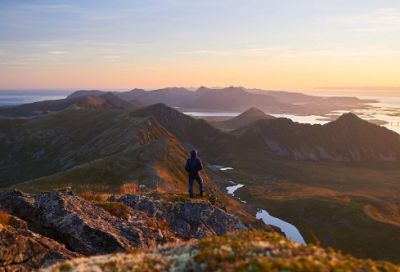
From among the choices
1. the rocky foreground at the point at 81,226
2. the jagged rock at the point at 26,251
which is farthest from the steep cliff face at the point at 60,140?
the jagged rock at the point at 26,251

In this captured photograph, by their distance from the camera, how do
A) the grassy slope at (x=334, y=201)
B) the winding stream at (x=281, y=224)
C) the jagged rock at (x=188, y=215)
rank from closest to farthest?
the jagged rock at (x=188, y=215)
the grassy slope at (x=334, y=201)
the winding stream at (x=281, y=224)

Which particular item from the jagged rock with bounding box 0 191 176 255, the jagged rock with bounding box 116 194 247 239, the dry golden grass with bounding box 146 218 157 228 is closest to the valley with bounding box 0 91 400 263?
the jagged rock with bounding box 116 194 247 239

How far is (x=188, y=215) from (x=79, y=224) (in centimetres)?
715

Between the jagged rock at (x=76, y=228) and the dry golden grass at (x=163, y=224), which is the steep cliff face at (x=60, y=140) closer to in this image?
the jagged rock at (x=76, y=228)

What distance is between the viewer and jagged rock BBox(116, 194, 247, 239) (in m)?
15.8

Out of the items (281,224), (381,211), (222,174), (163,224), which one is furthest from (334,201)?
(163,224)

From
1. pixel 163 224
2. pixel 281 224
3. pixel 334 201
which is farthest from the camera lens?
pixel 334 201

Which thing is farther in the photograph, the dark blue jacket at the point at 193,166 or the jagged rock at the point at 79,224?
the dark blue jacket at the point at 193,166

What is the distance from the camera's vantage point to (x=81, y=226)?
11.3m

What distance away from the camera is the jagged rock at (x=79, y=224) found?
1109 cm

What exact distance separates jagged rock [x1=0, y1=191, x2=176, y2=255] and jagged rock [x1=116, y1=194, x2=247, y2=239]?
1.94 m

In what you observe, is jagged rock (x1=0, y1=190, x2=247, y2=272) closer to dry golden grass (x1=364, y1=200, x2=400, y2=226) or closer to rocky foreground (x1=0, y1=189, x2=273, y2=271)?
rocky foreground (x1=0, y1=189, x2=273, y2=271)

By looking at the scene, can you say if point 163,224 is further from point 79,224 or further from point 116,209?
point 79,224

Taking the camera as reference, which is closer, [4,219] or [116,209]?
[4,219]
